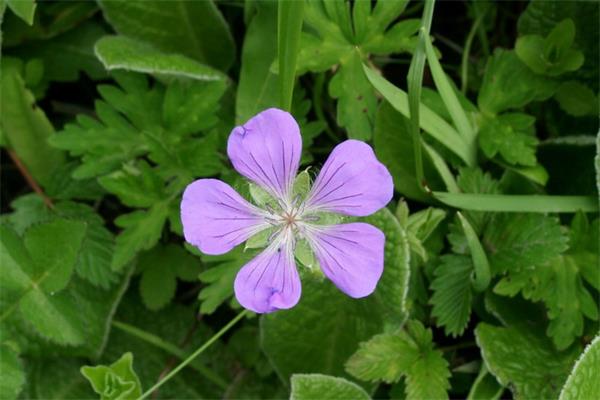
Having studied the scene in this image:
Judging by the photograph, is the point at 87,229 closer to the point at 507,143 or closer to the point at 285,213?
the point at 285,213

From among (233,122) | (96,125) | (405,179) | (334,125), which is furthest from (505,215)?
(96,125)

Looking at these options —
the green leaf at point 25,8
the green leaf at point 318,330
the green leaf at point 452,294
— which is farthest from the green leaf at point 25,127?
the green leaf at point 452,294

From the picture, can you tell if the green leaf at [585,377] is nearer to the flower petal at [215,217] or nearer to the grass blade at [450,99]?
the grass blade at [450,99]

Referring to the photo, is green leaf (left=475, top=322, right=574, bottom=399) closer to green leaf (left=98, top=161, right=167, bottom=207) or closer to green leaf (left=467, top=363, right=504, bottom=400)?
green leaf (left=467, top=363, right=504, bottom=400)

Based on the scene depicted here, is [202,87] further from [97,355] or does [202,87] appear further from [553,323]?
[553,323]

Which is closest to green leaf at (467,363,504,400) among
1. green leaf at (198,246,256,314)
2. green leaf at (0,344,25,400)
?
green leaf at (198,246,256,314)

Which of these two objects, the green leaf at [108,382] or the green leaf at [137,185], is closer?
the green leaf at [108,382]
